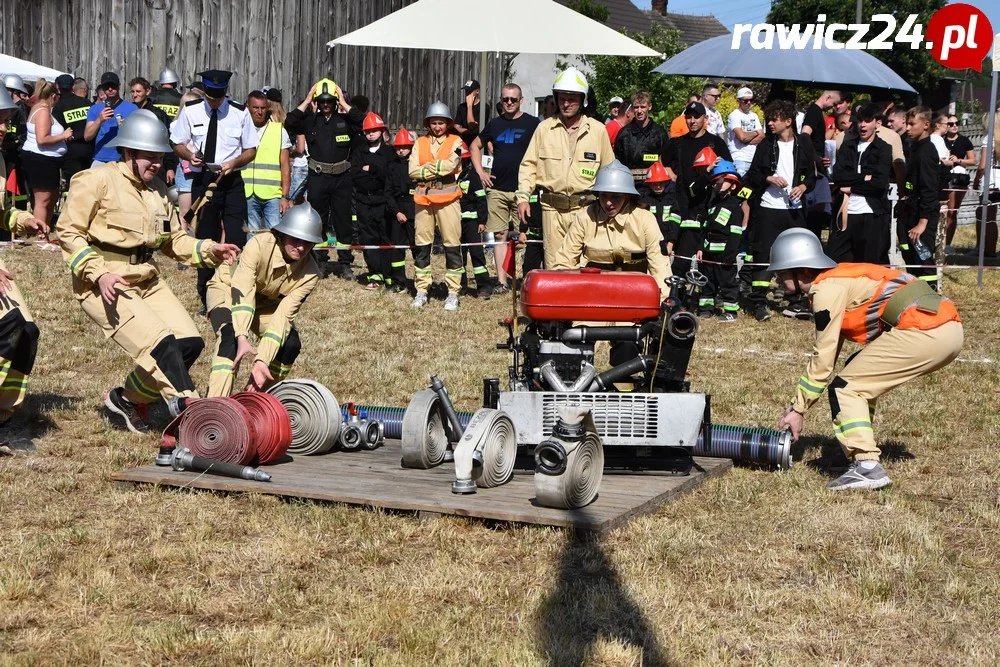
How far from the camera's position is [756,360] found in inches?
430

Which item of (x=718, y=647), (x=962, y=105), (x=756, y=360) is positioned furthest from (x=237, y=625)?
(x=962, y=105)

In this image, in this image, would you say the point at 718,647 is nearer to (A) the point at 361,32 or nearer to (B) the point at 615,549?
(B) the point at 615,549

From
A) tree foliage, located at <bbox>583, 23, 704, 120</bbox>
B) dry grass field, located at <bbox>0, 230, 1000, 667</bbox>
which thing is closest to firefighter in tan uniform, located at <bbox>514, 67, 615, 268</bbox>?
dry grass field, located at <bbox>0, 230, 1000, 667</bbox>

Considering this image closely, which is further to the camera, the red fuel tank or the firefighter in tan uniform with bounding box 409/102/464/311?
the firefighter in tan uniform with bounding box 409/102/464/311

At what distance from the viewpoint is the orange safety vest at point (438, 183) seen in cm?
1327

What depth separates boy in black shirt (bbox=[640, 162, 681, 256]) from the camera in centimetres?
1297

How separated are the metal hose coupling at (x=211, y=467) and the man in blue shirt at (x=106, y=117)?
9.10 meters

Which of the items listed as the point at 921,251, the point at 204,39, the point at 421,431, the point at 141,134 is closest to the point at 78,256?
the point at 141,134

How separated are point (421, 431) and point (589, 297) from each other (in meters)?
1.21

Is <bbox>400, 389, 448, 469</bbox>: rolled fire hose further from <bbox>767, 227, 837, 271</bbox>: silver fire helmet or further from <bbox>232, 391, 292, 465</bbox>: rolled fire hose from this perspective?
<bbox>767, 227, 837, 271</bbox>: silver fire helmet

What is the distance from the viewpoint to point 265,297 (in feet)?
25.9

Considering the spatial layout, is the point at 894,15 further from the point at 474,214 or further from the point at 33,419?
the point at 33,419

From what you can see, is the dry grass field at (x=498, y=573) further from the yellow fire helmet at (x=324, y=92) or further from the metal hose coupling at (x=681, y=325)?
the yellow fire helmet at (x=324, y=92)

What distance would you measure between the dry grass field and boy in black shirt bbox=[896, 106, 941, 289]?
5500 mm
